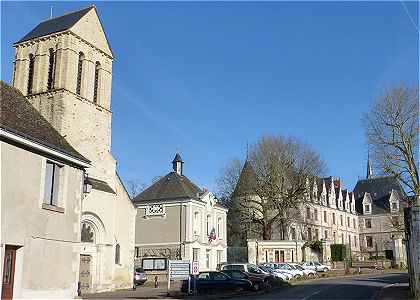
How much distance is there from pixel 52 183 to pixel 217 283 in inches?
461

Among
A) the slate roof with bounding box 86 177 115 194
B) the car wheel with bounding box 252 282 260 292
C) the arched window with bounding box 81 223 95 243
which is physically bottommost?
the car wheel with bounding box 252 282 260 292

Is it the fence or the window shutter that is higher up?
the window shutter

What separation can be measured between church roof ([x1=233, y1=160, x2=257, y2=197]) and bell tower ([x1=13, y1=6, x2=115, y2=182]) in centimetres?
2614

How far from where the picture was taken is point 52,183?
18078 millimetres

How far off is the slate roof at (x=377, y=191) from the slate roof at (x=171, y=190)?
52.0m

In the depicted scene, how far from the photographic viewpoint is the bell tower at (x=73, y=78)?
1128 inches

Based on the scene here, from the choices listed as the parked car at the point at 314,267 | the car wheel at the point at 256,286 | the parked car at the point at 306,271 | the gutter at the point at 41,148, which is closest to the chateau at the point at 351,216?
the parked car at the point at 314,267

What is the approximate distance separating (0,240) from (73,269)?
4.09 m

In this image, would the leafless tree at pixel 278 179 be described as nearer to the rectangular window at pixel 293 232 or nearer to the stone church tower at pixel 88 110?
the rectangular window at pixel 293 232

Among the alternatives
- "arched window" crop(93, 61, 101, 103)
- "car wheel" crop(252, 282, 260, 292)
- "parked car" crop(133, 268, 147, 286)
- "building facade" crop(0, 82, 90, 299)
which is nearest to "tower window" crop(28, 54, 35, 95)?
"arched window" crop(93, 61, 101, 103)

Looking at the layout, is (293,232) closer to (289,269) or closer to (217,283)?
(289,269)

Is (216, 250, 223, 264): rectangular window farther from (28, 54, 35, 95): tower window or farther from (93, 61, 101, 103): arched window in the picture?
(28, 54, 35, 95): tower window

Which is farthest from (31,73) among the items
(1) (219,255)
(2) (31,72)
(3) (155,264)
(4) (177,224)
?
(1) (219,255)

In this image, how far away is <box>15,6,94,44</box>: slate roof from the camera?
30.3 m
